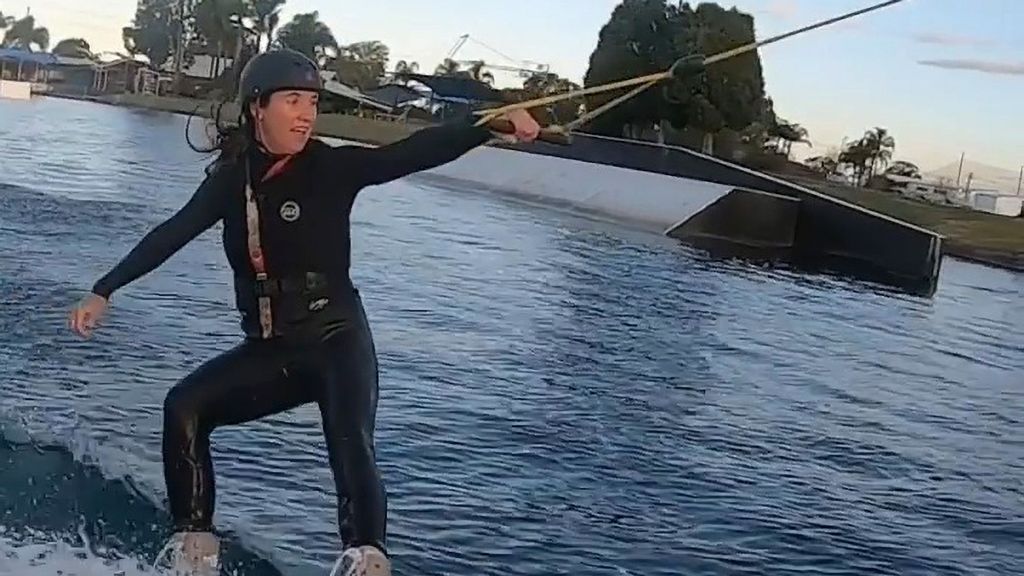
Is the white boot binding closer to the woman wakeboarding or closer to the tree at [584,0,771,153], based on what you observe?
the woman wakeboarding

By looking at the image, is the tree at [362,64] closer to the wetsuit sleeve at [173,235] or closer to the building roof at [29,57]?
the building roof at [29,57]

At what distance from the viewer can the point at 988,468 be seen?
29.9ft

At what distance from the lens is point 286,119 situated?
14.0 feet

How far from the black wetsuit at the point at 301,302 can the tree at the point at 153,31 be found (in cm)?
12718

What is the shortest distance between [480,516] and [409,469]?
2.50 ft

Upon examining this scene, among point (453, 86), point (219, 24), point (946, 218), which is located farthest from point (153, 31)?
point (946, 218)

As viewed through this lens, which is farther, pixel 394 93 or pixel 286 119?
pixel 394 93

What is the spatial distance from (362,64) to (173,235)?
101473mm

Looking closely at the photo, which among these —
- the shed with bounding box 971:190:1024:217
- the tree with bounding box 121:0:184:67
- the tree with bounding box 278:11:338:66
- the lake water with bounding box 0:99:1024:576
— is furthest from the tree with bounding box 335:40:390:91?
the lake water with bounding box 0:99:1024:576

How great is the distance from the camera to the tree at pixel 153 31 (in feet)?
420

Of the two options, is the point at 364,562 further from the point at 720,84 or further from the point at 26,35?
the point at 26,35

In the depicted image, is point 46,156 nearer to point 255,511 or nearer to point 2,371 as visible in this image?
point 2,371

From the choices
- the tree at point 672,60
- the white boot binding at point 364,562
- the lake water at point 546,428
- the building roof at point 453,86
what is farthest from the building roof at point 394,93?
the white boot binding at point 364,562

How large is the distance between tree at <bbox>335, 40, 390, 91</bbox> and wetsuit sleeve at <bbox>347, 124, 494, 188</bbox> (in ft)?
283
